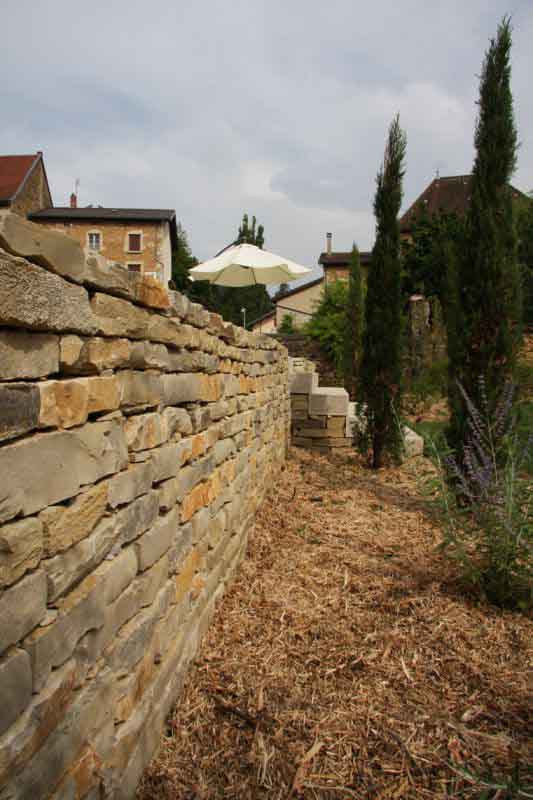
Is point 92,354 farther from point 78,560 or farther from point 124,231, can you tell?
point 124,231

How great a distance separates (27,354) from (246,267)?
823 centimetres

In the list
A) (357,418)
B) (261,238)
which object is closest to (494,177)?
(357,418)

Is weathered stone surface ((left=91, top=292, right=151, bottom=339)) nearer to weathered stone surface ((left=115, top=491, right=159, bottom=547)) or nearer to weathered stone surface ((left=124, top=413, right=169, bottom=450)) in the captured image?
weathered stone surface ((left=124, top=413, right=169, bottom=450))

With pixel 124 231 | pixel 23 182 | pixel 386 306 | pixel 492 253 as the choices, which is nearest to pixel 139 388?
pixel 492 253

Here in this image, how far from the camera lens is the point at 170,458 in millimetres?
2008

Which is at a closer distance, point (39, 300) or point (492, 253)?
point (39, 300)

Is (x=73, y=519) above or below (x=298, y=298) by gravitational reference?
below

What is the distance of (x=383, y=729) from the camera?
1.97m

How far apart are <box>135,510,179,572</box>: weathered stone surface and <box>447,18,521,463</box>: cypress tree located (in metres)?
3.64

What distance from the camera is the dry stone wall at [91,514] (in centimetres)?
105

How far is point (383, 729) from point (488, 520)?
1.31 metres

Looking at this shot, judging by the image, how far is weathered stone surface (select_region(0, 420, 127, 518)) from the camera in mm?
1042

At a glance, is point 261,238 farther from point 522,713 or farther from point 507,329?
point 522,713

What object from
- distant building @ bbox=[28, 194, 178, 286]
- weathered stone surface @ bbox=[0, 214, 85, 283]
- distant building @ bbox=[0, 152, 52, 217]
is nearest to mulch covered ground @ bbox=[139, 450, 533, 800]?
weathered stone surface @ bbox=[0, 214, 85, 283]
